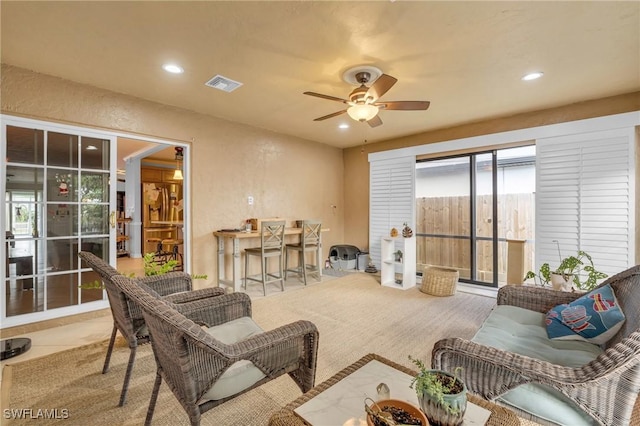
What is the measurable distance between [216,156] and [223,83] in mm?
1337

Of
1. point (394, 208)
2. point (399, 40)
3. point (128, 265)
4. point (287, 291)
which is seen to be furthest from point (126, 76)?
point (128, 265)

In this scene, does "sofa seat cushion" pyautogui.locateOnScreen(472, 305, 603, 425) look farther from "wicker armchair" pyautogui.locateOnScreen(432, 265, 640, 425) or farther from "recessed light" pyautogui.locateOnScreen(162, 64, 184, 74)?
"recessed light" pyautogui.locateOnScreen(162, 64, 184, 74)

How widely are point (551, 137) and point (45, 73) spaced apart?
229 inches

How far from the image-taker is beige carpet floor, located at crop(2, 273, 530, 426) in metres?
1.70

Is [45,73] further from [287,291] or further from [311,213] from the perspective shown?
[311,213]

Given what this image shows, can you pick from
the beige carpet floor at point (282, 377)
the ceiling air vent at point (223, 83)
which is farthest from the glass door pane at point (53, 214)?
the ceiling air vent at point (223, 83)

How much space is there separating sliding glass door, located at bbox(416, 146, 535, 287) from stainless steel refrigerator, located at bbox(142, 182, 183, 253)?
228 inches

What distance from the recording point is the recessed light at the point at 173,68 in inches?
104

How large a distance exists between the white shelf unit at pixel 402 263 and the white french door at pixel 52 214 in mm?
3724

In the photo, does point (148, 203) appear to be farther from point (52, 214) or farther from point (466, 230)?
A: point (466, 230)

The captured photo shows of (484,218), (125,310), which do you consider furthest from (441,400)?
(484,218)

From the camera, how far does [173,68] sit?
268 centimetres

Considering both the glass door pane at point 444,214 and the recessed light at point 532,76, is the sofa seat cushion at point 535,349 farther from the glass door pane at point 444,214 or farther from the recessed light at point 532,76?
the glass door pane at point 444,214

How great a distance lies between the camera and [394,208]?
521cm
